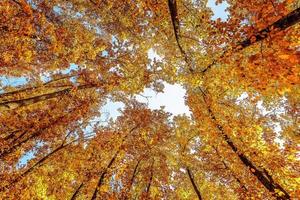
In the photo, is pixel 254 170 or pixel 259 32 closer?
pixel 259 32

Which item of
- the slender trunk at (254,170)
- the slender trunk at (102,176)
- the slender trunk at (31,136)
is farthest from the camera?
the slender trunk at (102,176)

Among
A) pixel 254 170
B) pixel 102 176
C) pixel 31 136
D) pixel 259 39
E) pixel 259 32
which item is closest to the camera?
pixel 259 32

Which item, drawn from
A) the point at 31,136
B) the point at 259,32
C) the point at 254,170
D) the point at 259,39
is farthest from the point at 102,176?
the point at 259,32

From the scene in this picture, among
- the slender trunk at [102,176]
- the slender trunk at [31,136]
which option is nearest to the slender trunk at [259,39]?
the slender trunk at [102,176]

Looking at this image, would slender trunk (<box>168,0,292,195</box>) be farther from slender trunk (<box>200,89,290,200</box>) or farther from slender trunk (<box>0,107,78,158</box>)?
slender trunk (<box>0,107,78,158</box>)

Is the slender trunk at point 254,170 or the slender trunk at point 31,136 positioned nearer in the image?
the slender trunk at point 254,170

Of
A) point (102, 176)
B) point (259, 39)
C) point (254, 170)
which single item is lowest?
point (254, 170)

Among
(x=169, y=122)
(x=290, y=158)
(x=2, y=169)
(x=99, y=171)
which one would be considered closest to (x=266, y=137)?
(x=290, y=158)

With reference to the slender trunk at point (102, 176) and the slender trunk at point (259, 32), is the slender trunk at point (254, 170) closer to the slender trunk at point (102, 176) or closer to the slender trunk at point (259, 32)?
the slender trunk at point (259, 32)

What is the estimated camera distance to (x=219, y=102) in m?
14.9

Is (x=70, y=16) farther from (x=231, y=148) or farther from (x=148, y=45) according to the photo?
(x=231, y=148)

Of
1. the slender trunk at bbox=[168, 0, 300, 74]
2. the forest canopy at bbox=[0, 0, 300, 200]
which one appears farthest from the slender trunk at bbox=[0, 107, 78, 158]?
the slender trunk at bbox=[168, 0, 300, 74]

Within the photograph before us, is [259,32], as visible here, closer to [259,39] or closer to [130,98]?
[259,39]

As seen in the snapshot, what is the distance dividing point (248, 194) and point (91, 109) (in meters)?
13.5
